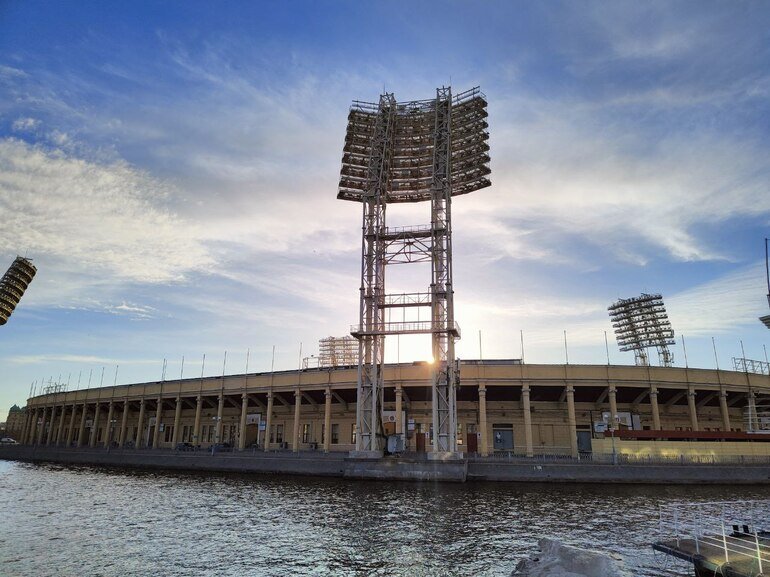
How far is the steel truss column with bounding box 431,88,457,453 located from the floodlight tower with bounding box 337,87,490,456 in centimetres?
11

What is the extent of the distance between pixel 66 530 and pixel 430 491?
26382 mm

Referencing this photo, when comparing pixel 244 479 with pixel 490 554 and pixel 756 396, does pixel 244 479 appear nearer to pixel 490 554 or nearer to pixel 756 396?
pixel 490 554

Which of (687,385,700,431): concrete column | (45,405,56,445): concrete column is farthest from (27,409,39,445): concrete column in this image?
(687,385,700,431): concrete column

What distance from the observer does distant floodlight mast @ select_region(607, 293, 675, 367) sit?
10419 cm

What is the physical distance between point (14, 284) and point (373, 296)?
246ft

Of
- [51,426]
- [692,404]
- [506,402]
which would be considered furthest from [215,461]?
[51,426]

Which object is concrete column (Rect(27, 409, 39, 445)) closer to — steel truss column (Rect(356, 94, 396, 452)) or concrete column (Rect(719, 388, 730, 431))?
steel truss column (Rect(356, 94, 396, 452))

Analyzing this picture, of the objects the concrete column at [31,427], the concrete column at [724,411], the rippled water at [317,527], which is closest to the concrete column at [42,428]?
the concrete column at [31,427]

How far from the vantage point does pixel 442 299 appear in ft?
188

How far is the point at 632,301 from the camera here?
106875mm

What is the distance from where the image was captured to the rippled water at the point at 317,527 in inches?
789

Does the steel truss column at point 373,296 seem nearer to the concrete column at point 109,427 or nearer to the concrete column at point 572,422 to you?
the concrete column at point 572,422

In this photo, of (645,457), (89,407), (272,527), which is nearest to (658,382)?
(645,457)

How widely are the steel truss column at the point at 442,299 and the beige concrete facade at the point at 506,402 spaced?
8215mm
